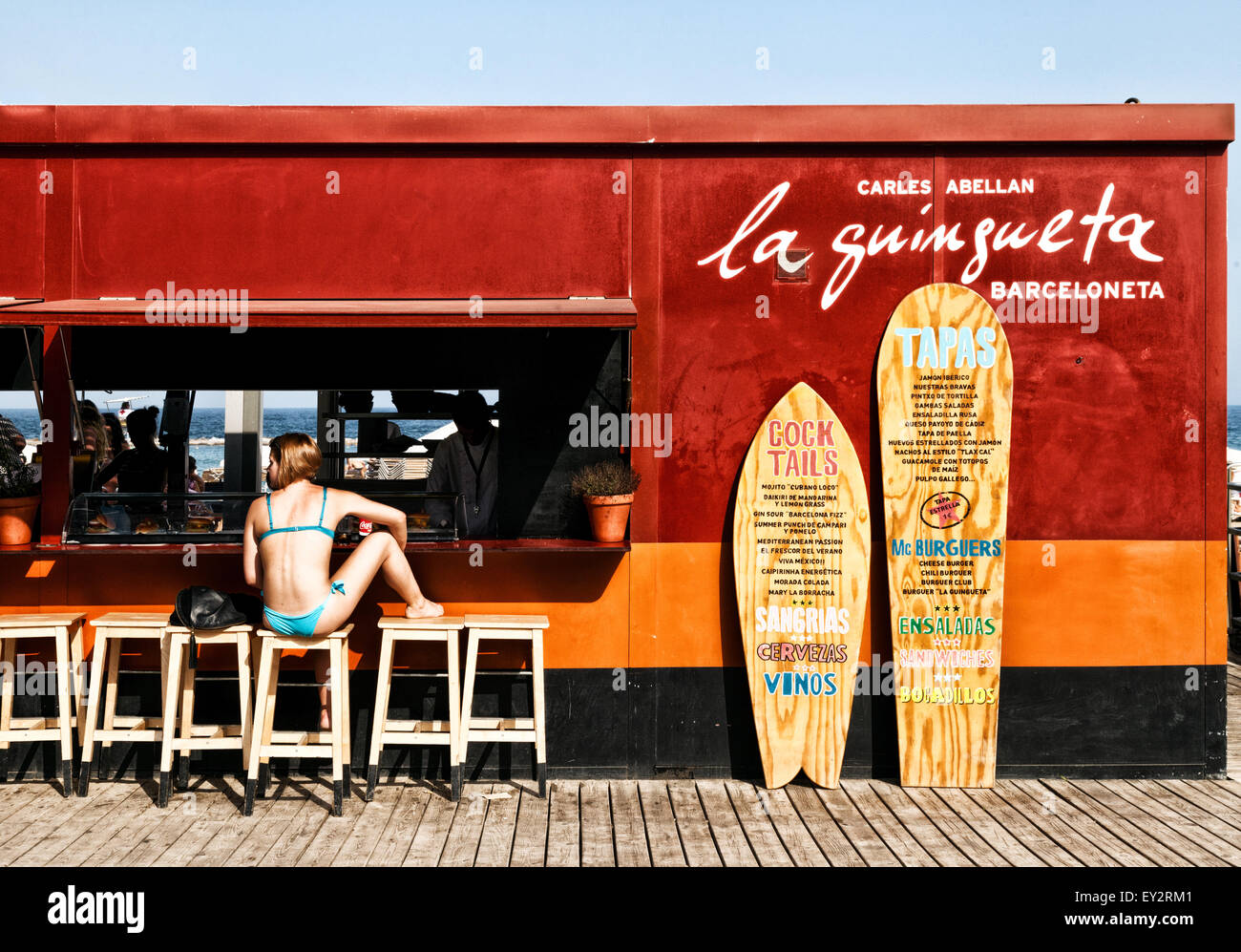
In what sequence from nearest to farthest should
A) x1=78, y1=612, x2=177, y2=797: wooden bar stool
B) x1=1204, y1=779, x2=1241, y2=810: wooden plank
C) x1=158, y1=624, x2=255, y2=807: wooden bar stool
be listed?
x1=158, y1=624, x2=255, y2=807: wooden bar stool, x1=78, y1=612, x2=177, y2=797: wooden bar stool, x1=1204, y1=779, x2=1241, y2=810: wooden plank

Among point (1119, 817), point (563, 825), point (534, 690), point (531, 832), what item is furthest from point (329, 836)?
point (1119, 817)

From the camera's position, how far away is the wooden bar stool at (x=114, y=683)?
4.84m

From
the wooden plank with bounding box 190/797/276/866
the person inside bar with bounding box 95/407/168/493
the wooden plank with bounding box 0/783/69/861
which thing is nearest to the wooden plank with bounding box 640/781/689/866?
the wooden plank with bounding box 190/797/276/866

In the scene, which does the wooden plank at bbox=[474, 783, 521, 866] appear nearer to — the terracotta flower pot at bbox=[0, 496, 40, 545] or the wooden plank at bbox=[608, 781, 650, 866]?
the wooden plank at bbox=[608, 781, 650, 866]

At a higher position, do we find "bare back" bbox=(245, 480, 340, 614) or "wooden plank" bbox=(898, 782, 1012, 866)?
"bare back" bbox=(245, 480, 340, 614)

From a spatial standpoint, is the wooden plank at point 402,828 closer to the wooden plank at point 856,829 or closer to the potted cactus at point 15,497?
the wooden plank at point 856,829

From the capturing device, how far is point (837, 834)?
4.48 m

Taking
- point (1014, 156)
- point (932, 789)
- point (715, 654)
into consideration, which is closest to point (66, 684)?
point (715, 654)

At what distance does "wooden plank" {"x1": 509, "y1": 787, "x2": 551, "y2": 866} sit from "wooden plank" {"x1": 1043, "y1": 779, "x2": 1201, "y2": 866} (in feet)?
7.62

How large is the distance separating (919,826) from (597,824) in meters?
1.35

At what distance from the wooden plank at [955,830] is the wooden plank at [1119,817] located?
1.69 feet

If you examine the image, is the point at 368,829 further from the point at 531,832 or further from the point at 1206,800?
the point at 1206,800

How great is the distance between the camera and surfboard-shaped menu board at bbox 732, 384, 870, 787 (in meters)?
5.15

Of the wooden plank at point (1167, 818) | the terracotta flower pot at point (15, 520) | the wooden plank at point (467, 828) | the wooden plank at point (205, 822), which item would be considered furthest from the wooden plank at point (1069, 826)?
the terracotta flower pot at point (15, 520)
